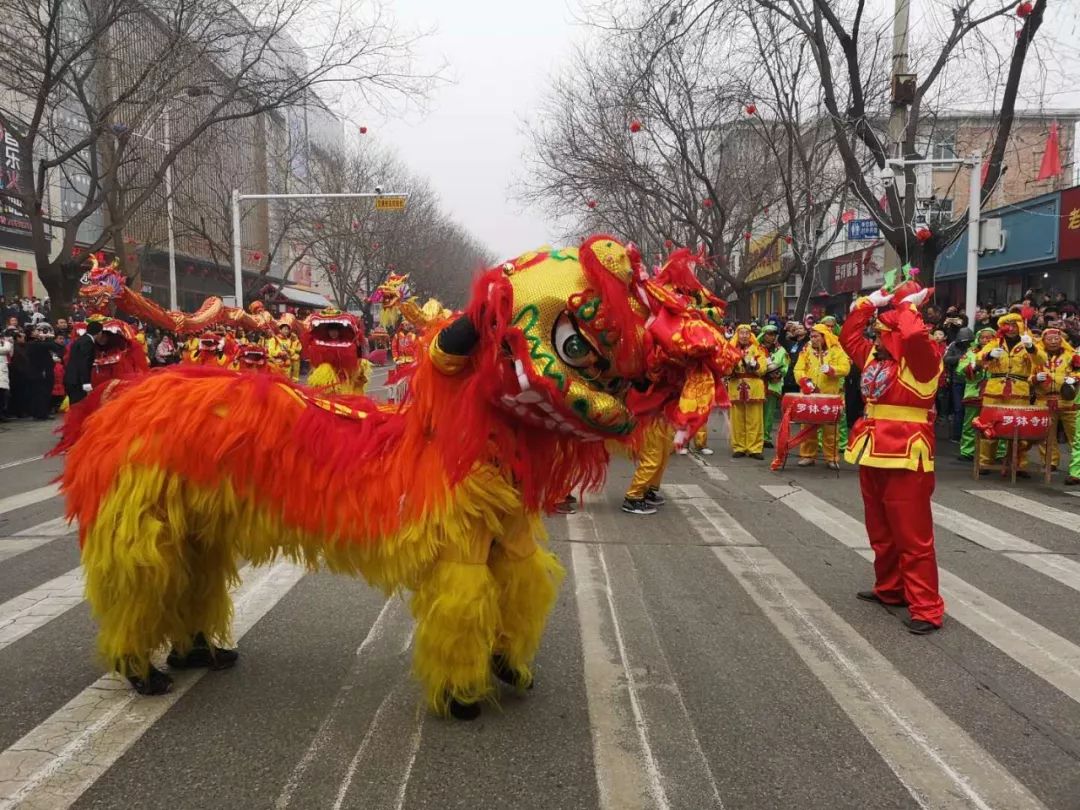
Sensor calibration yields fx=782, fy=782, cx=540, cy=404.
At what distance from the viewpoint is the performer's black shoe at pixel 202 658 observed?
140 inches

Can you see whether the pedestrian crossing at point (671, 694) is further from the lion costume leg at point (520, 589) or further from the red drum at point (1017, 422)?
the red drum at point (1017, 422)

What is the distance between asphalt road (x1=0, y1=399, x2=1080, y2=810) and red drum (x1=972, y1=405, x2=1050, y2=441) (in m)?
3.38

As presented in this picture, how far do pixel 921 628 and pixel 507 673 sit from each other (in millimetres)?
2387

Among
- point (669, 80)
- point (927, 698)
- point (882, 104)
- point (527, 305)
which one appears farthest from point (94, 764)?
point (669, 80)

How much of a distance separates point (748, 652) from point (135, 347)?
7833mm

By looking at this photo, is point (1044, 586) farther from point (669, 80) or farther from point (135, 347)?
point (669, 80)

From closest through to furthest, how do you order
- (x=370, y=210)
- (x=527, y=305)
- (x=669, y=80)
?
(x=527, y=305), (x=669, y=80), (x=370, y=210)

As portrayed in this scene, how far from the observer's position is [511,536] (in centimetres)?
305

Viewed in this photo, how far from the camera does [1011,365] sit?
923cm

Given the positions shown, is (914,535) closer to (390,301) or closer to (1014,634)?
(1014,634)

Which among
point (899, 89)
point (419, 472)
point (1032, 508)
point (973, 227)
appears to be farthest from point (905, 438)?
point (899, 89)

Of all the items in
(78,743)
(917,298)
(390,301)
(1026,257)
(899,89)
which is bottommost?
(78,743)

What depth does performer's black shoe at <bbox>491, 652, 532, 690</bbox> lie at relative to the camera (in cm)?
323

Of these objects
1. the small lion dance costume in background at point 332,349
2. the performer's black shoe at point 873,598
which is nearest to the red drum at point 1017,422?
the performer's black shoe at point 873,598
